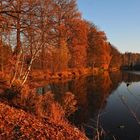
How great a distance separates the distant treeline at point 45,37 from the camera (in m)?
12.9

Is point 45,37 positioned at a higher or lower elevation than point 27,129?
higher

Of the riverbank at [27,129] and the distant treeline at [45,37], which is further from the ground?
the distant treeline at [45,37]

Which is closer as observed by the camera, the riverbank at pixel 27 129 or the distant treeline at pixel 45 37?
the riverbank at pixel 27 129

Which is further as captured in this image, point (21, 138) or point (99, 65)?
point (99, 65)

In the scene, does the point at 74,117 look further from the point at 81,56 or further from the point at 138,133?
the point at 81,56

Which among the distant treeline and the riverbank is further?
the distant treeline

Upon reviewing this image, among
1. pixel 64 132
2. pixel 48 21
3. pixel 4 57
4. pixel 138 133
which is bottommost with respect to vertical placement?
pixel 138 133

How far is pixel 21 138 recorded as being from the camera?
8.37 metres

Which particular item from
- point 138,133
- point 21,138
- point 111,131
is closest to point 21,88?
point 111,131

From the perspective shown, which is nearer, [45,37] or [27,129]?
[27,129]

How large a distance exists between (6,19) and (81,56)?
126 feet

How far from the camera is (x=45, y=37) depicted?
672 inches

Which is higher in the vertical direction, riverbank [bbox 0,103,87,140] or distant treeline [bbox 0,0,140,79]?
distant treeline [bbox 0,0,140,79]

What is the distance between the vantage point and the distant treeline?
12924mm
